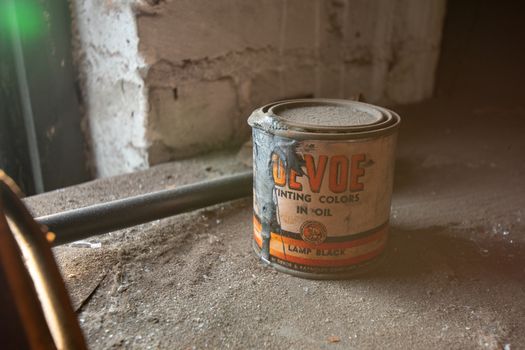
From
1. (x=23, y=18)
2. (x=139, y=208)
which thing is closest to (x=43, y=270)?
(x=139, y=208)

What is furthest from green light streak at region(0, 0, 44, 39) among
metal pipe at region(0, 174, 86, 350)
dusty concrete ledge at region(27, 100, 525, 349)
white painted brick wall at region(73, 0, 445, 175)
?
metal pipe at region(0, 174, 86, 350)

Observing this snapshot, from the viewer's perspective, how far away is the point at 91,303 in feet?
2.95

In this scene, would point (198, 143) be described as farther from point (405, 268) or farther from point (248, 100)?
point (405, 268)

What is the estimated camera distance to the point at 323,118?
997mm

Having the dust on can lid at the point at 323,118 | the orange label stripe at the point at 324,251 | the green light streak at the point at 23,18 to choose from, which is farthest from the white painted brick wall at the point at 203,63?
the orange label stripe at the point at 324,251

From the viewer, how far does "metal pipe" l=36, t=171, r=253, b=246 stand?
1.00 meters

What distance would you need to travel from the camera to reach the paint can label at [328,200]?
0.92 meters

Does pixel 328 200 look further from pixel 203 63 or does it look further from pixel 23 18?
pixel 23 18

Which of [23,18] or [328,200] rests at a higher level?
[23,18]

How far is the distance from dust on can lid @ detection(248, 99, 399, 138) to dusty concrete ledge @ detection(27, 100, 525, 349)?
0.31 meters

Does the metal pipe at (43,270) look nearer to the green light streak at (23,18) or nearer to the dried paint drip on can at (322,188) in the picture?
the dried paint drip on can at (322,188)

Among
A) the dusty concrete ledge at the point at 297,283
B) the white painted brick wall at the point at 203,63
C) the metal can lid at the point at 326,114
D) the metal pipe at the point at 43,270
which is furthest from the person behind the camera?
the white painted brick wall at the point at 203,63

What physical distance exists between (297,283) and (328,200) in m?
0.18

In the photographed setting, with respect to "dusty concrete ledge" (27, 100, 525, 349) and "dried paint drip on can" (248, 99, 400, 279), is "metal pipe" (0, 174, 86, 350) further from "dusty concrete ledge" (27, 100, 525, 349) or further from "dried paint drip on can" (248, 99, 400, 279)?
"dried paint drip on can" (248, 99, 400, 279)
